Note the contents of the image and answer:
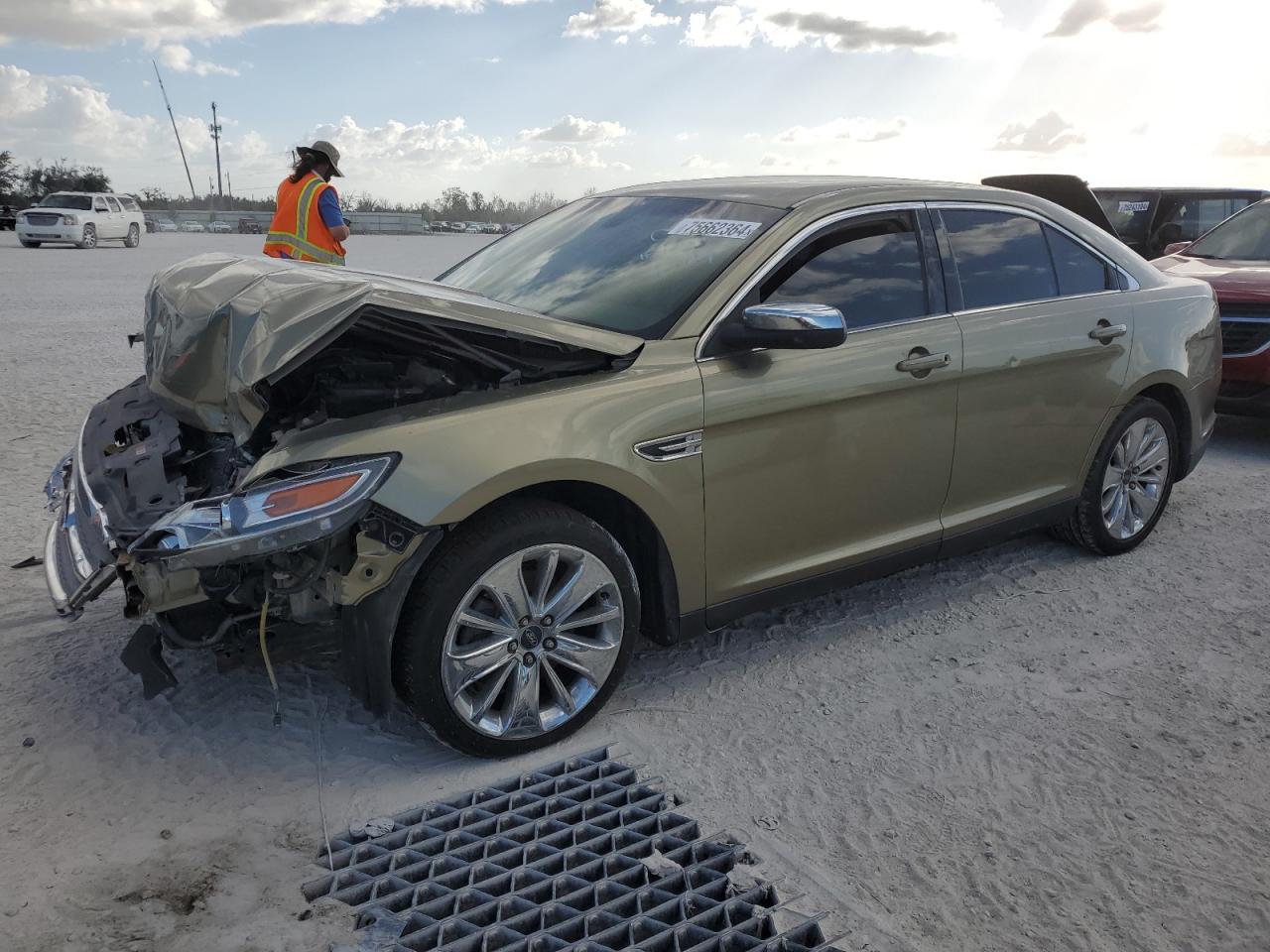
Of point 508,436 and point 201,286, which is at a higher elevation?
point 201,286

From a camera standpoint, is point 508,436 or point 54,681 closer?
point 508,436

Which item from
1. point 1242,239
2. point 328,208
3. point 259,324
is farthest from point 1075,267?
point 328,208

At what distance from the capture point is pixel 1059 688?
3.88 m

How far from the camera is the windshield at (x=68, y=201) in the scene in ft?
95.4

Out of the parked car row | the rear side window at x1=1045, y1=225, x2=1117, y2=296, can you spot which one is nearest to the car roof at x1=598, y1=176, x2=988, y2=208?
the rear side window at x1=1045, y1=225, x2=1117, y2=296

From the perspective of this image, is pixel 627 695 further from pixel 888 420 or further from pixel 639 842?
pixel 888 420

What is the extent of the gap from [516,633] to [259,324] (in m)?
1.20

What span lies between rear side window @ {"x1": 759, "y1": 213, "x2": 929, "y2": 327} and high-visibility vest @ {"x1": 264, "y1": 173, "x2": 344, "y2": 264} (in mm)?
4876

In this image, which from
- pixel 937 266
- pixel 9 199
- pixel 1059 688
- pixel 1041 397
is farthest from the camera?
pixel 9 199

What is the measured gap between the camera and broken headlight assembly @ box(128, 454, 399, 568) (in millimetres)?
2834

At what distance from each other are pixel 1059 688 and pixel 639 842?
6.01 ft

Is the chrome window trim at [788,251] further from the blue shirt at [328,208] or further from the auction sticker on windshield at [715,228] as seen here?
the blue shirt at [328,208]

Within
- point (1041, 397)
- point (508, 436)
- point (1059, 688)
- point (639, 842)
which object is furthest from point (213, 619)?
point (1041, 397)

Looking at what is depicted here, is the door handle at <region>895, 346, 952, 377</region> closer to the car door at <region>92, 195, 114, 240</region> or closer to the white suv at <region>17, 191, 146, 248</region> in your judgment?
the white suv at <region>17, 191, 146, 248</region>
